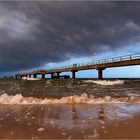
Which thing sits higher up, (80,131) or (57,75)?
(57,75)

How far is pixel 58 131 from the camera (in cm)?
524

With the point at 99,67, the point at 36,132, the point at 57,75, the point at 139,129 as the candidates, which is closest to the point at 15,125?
the point at 36,132

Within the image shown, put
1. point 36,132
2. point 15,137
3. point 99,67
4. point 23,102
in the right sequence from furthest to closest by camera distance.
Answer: point 99,67
point 23,102
point 36,132
point 15,137

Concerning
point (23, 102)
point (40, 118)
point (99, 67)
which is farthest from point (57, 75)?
point (40, 118)

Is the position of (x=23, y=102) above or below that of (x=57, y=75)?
below

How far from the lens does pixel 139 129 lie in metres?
5.38

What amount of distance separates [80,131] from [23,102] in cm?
606

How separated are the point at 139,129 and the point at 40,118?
297 cm

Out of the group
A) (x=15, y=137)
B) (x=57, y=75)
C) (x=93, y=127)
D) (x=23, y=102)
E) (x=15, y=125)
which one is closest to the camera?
(x=15, y=137)

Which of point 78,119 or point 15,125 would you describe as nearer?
point 15,125

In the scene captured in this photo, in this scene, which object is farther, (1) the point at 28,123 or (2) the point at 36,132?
(1) the point at 28,123

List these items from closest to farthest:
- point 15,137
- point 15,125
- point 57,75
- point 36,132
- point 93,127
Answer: point 15,137
point 36,132
point 93,127
point 15,125
point 57,75

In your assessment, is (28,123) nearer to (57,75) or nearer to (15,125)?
(15,125)

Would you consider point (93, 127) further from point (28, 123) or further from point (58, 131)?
point (28, 123)
